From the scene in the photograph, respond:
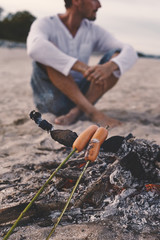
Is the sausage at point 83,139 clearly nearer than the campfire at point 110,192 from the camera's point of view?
Yes

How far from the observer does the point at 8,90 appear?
479 cm

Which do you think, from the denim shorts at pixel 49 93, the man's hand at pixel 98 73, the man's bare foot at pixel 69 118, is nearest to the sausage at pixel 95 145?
the man's hand at pixel 98 73

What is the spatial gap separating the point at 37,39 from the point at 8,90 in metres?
2.18

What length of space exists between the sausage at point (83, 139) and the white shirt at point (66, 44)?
4.79 feet

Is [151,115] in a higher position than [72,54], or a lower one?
lower

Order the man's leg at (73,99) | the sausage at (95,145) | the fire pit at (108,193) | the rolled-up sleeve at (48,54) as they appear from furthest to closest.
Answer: the man's leg at (73,99)
the rolled-up sleeve at (48,54)
the fire pit at (108,193)
the sausage at (95,145)

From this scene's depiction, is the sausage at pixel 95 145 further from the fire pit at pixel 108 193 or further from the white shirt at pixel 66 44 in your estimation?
the white shirt at pixel 66 44

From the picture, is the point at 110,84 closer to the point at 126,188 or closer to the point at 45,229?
Answer: the point at 126,188

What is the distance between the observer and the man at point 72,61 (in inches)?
111

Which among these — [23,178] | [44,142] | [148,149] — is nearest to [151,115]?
[44,142]

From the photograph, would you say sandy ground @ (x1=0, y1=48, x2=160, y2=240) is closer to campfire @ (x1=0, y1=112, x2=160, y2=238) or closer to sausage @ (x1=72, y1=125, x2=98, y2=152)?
campfire @ (x1=0, y1=112, x2=160, y2=238)

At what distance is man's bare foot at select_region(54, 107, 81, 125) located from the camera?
3000mm

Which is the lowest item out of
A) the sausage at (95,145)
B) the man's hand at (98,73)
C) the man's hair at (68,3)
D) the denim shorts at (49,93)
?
the denim shorts at (49,93)

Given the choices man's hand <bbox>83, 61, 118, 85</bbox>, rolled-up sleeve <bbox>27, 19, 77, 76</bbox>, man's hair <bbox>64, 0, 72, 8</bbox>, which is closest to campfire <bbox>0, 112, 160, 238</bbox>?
man's hand <bbox>83, 61, 118, 85</bbox>
